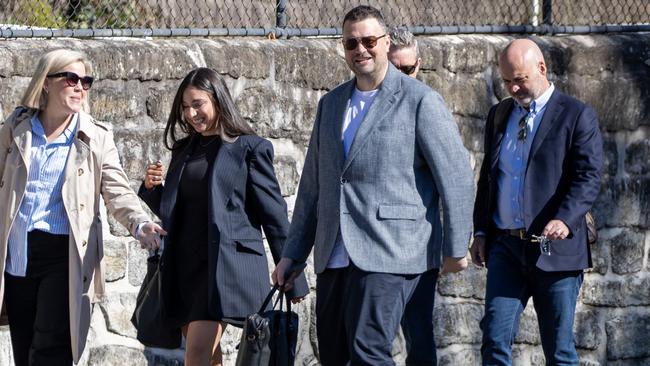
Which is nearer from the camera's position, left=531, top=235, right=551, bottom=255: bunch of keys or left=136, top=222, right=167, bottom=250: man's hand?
left=136, top=222, right=167, bottom=250: man's hand

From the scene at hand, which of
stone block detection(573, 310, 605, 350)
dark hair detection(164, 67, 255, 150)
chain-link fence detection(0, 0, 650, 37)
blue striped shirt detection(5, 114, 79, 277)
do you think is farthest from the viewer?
stone block detection(573, 310, 605, 350)

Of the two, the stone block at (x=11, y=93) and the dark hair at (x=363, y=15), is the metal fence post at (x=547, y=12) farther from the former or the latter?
the stone block at (x=11, y=93)

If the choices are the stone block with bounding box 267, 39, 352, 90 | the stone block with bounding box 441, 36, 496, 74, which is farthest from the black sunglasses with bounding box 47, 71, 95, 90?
the stone block with bounding box 441, 36, 496, 74

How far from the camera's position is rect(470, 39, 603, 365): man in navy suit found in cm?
611

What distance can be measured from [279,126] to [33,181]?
5.52ft

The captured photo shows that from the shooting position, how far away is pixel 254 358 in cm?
541

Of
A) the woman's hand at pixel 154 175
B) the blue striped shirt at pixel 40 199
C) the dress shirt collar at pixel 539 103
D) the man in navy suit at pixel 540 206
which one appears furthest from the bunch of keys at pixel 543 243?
the blue striped shirt at pixel 40 199

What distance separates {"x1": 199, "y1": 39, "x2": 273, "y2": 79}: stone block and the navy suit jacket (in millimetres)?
1498

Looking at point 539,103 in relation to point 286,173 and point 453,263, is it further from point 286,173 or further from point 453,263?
point 286,173

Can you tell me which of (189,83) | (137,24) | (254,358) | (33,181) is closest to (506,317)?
(254,358)

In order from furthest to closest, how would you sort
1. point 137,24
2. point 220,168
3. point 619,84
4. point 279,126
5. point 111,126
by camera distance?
point 619,84
point 137,24
point 279,126
point 111,126
point 220,168

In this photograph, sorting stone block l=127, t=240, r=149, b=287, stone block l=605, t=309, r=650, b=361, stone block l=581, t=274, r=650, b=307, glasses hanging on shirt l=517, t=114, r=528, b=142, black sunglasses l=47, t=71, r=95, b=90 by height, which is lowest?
stone block l=605, t=309, r=650, b=361

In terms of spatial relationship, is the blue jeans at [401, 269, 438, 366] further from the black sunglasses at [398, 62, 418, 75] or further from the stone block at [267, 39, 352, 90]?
the stone block at [267, 39, 352, 90]

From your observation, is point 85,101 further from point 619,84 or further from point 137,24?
point 619,84
